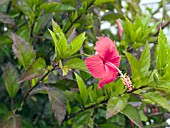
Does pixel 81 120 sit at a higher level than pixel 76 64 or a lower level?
lower

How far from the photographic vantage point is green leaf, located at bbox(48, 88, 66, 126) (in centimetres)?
81

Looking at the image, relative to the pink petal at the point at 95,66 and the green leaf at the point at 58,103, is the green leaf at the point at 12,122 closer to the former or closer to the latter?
the green leaf at the point at 58,103

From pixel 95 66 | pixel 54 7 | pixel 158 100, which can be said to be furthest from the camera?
pixel 54 7

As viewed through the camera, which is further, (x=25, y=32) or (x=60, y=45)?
(x=25, y=32)

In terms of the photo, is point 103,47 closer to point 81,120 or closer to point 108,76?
point 108,76

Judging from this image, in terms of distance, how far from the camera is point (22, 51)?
0.87 metres

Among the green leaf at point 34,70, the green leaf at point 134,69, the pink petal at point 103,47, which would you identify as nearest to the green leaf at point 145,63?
the green leaf at point 134,69

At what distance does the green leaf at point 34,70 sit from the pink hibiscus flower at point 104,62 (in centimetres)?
14

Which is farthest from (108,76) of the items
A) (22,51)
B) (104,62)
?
(22,51)

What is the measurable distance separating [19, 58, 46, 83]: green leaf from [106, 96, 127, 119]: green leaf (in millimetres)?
165

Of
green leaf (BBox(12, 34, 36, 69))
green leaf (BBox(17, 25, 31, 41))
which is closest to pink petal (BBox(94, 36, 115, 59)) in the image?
green leaf (BBox(12, 34, 36, 69))

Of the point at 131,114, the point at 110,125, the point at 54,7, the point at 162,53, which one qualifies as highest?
the point at 54,7

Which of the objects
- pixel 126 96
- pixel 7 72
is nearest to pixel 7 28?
pixel 7 72

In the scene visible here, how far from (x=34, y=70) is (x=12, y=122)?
163 millimetres
